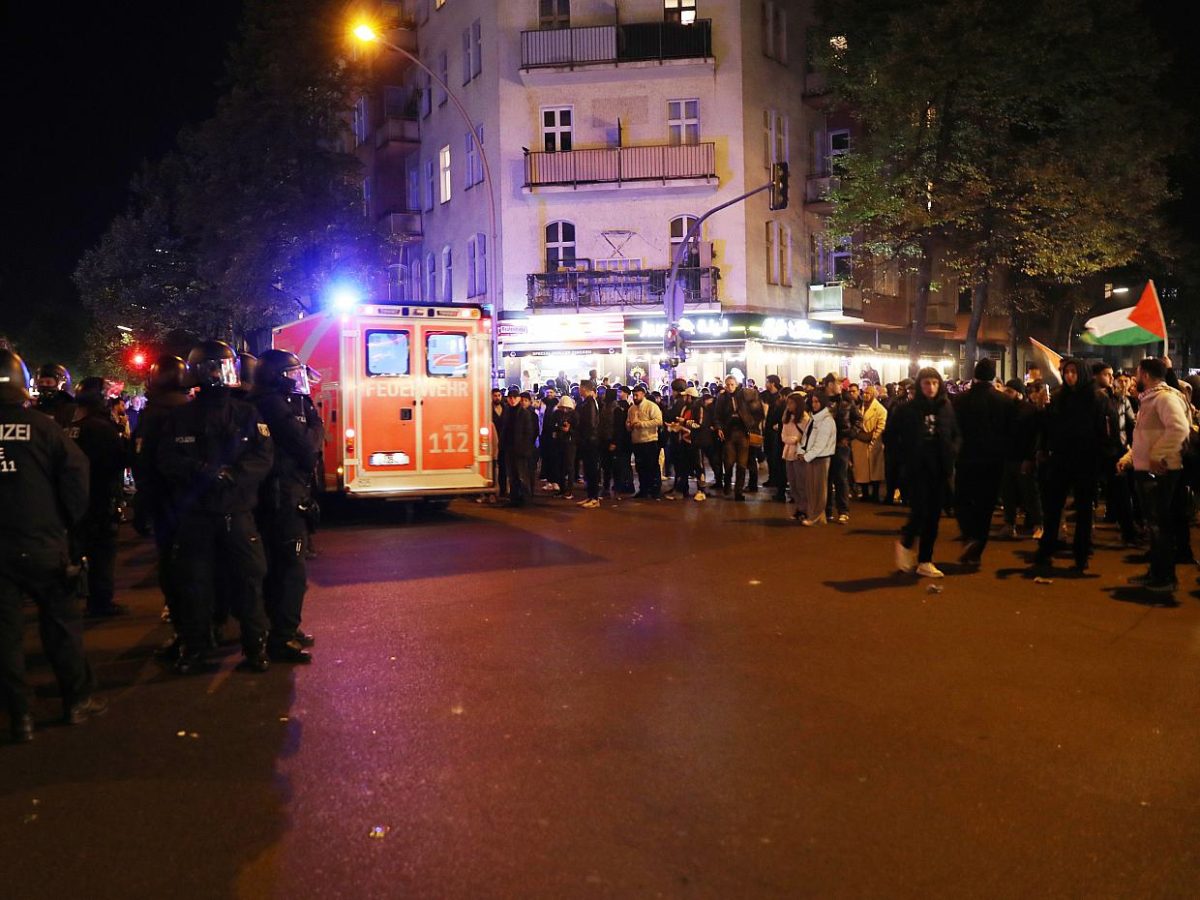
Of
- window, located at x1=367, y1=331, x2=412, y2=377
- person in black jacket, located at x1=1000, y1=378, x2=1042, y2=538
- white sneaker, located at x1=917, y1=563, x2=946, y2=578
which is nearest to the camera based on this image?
white sneaker, located at x1=917, y1=563, x2=946, y2=578

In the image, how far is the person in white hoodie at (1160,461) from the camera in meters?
9.03

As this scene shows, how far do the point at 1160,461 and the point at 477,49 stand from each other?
29429 millimetres

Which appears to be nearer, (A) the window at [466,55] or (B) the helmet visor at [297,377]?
A: (B) the helmet visor at [297,377]

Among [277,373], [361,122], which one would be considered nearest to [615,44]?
[361,122]

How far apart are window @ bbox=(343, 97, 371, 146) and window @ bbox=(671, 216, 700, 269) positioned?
15.8m

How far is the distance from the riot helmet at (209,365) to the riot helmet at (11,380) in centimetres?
114

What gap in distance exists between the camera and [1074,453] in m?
9.87

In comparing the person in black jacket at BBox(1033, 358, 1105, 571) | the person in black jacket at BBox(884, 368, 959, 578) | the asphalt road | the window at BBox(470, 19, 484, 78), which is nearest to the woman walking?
the person in black jacket at BBox(884, 368, 959, 578)

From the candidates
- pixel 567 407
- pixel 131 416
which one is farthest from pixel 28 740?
pixel 131 416

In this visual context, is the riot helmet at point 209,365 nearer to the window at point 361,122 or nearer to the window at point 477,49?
the window at point 477,49

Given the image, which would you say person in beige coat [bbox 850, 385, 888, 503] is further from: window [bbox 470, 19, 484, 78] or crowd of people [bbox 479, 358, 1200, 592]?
window [bbox 470, 19, 484, 78]

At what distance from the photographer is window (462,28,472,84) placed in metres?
35.0

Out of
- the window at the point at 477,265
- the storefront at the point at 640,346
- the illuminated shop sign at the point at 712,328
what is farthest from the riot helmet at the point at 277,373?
the window at the point at 477,265

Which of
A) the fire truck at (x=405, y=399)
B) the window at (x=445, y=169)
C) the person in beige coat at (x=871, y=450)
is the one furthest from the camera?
the window at (x=445, y=169)
